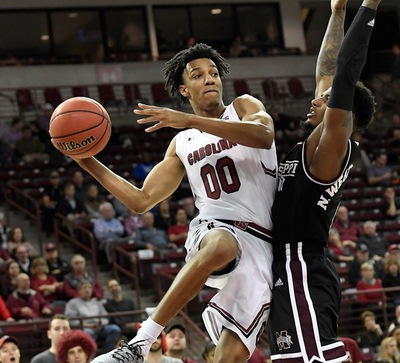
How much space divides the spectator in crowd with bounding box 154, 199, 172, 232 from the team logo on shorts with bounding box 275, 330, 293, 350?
933 cm

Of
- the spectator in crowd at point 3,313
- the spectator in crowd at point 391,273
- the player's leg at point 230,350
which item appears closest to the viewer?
the player's leg at point 230,350

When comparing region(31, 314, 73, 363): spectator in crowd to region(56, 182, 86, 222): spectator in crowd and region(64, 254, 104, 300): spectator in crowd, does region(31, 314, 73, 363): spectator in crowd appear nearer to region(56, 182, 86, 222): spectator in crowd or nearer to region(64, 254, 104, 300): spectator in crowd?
region(64, 254, 104, 300): spectator in crowd

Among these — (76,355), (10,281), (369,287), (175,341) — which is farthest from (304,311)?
(369,287)

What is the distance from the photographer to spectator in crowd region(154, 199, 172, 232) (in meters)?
14.6

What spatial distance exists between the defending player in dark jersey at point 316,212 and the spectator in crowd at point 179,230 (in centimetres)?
863

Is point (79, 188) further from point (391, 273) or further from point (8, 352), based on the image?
point (8, 352)

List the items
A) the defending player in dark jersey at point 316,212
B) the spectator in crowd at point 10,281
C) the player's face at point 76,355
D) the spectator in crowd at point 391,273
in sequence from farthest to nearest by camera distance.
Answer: the spectator in crowd at point 391,273
the spectator in crowd at point 10,281
the player's face at point 76,355
the defending player in dark jersey at point 316,212

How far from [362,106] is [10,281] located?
7038mm

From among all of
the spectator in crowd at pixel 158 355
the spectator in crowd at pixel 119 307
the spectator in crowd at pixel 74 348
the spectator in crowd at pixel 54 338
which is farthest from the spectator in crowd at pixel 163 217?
the spectator in crowd at pixel 74 348

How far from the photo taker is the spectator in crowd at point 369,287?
40.9 ft

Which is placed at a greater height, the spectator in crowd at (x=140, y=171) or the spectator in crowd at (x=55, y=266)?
the spectator in crowd at (x=140, y=171)

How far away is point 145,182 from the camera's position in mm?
5887

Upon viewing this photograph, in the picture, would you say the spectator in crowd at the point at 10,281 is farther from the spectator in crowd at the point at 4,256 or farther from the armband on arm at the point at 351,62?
the armband on arm at the point at 351,62

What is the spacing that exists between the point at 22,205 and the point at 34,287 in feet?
14.5
